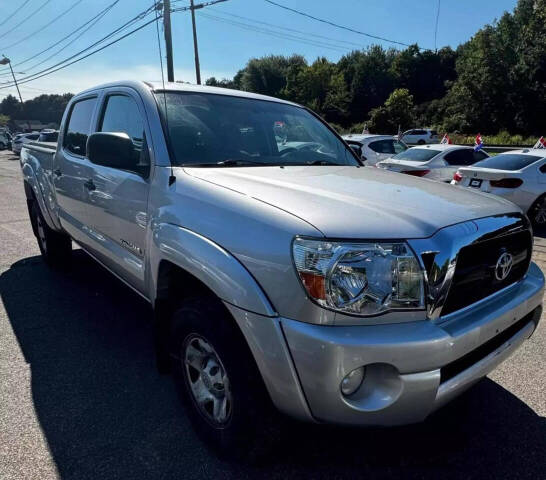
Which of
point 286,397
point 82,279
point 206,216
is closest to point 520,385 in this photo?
point 286,397

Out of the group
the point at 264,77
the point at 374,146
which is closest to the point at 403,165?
the point at 374,146

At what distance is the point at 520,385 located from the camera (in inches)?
113

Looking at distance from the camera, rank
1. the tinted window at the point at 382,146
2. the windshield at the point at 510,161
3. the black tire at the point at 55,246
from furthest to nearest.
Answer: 1. the tinted window at the point at 382,146
2. the windshield at the point at 510,161
3. the black tire at the point at 55,246

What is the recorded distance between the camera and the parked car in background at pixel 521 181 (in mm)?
7473

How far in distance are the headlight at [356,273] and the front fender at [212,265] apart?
215mm

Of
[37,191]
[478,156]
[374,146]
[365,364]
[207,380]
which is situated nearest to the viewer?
[365,364]

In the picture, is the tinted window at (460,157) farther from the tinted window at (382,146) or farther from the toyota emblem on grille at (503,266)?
the toyota emblem on grille at (503,266)

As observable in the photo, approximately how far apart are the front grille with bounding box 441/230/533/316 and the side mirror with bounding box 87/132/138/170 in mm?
1836

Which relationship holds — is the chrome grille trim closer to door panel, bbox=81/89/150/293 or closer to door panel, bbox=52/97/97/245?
door panel, bbox=81/89/150/293

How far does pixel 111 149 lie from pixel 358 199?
141 centimetres

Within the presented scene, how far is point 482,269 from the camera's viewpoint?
2.00 meters

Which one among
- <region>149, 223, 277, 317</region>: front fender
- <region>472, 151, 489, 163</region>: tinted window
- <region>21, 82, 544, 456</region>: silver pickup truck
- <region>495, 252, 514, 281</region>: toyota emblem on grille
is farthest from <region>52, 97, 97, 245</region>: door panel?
<region>472, 151, 489, 163</region>: tinted window

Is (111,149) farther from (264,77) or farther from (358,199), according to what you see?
(264,77)

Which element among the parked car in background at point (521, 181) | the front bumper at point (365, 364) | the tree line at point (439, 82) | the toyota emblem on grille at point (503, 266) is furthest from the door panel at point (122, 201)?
the tree line at point (439, 82)
